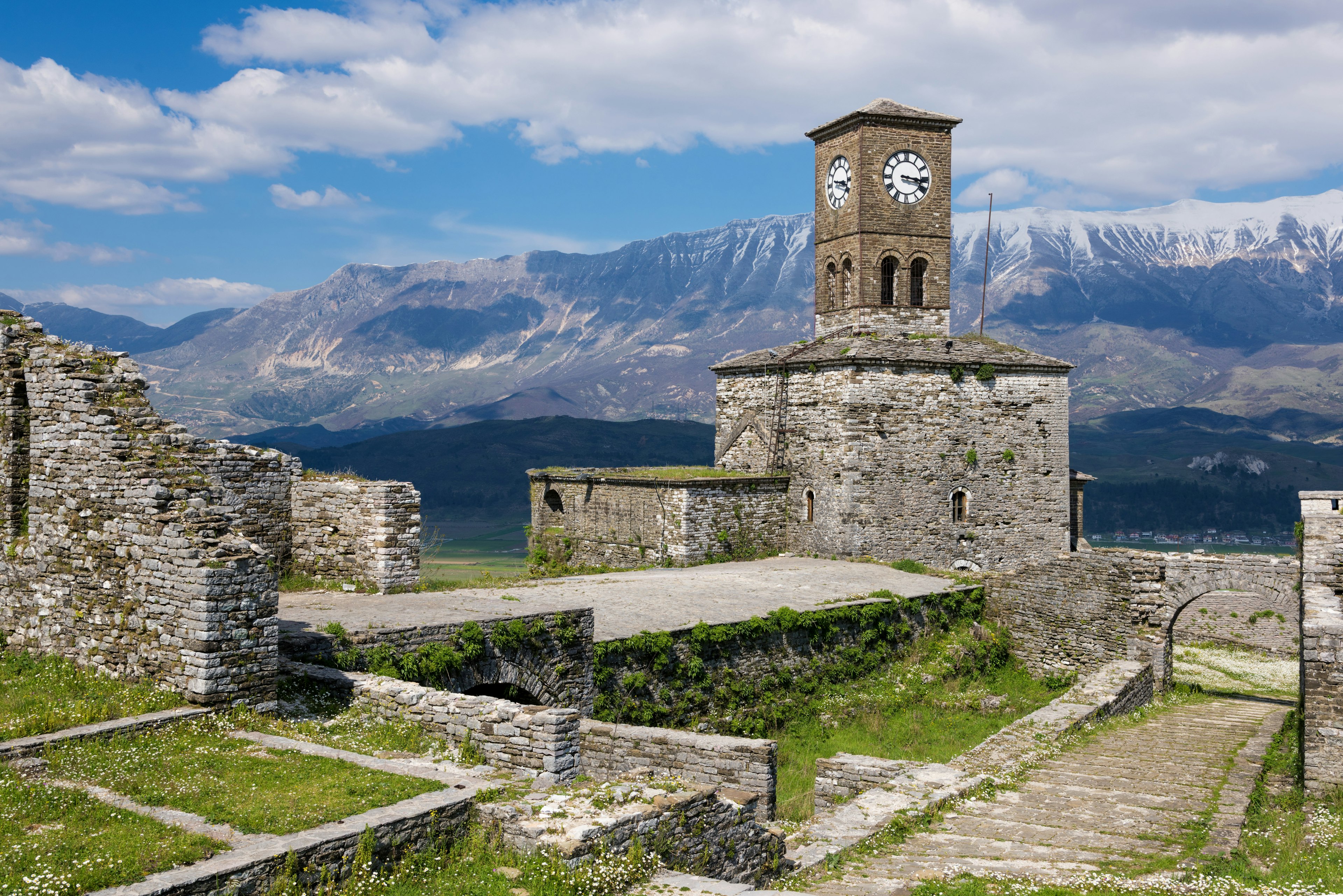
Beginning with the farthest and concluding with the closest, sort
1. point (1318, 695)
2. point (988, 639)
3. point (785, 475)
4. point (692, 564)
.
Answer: point (785, 475) < point (692, 564) < point (988, 639) < point (1318, 695)

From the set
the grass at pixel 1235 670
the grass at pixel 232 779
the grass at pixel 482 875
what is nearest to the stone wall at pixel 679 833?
the grass at pixel 482 875

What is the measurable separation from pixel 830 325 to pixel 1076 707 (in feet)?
62.4

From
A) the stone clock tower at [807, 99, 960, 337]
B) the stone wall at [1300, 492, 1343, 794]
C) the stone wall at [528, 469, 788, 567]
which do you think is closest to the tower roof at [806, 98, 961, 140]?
the stone clock tower at [807, 99, 960, 337]

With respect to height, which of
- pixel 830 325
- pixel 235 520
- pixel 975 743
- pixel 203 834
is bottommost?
pixel 975 743

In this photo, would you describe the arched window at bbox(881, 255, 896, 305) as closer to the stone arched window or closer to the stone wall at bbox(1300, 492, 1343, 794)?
the stone arched window

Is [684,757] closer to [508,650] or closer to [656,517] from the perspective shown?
[508,650]

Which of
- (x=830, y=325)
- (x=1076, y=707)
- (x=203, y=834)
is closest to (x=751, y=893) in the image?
(x=203, y=834)

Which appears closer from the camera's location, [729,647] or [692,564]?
[729,647]

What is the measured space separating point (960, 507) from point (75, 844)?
2540cm

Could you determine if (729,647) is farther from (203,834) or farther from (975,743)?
(203,834)

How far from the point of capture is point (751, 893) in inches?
318

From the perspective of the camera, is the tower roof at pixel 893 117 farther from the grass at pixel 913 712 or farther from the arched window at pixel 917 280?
the grass at pixel 913 712

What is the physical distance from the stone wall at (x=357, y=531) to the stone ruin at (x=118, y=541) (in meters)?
2.97

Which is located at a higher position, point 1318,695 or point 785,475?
point 785,475
